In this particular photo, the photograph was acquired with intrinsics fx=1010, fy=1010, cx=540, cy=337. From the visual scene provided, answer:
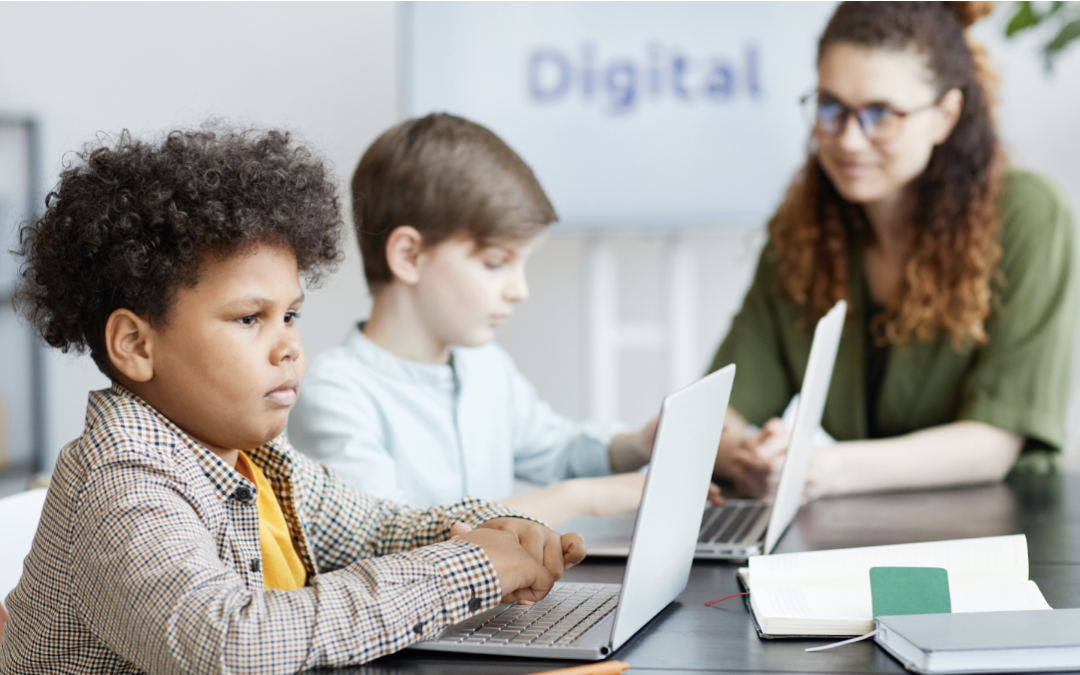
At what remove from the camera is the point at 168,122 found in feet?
8.73

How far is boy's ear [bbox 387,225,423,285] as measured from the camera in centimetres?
134

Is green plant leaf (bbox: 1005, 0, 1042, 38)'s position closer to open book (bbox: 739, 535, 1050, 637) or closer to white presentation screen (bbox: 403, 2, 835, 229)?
white presentation screen (bbox: 403, 2, 835, 229)

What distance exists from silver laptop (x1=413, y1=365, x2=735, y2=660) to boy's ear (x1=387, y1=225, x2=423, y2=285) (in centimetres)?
60

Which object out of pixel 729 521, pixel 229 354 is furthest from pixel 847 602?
pixel 229 354

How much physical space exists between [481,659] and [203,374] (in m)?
0.31

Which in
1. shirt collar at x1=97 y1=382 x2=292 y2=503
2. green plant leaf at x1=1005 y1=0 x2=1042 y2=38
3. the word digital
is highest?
green plant leaf at x1=1005 y1=0 x2=1042 y2=38

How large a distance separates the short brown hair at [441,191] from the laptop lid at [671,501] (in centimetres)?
59

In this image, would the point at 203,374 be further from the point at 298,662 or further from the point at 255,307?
the point at 298,662

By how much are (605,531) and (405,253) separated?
466mm

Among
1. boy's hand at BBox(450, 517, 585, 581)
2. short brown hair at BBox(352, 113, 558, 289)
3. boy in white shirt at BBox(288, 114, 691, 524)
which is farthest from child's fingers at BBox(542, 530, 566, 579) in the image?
short brown hair at BBox(352, 113, 558, 289)

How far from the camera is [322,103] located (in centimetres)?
272

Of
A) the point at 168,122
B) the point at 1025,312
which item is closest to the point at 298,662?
the point at 1025,312

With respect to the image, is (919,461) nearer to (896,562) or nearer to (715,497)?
(715,497)

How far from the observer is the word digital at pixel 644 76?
2389mm
